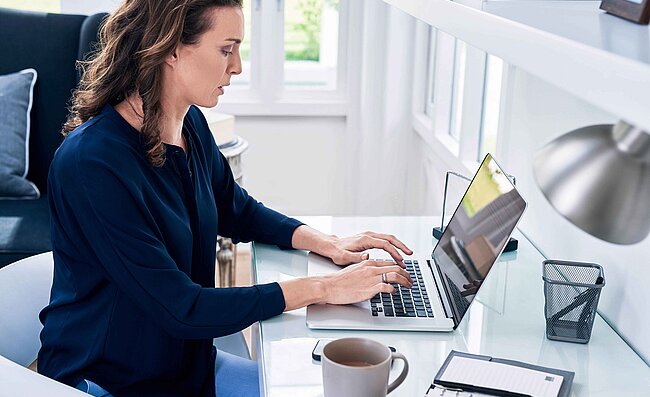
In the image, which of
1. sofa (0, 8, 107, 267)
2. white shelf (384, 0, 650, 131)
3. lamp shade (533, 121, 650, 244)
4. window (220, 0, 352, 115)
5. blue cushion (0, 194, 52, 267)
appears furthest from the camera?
window (220, 0, 352, 115)

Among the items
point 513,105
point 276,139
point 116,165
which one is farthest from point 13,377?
point 276,139

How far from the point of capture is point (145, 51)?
145 centimetres

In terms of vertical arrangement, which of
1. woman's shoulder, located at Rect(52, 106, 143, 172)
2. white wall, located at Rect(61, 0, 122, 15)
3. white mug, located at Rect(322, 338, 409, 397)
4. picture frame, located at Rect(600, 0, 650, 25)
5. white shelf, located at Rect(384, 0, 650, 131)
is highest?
picture frame, located at Rect(600, 0, 650, 25)

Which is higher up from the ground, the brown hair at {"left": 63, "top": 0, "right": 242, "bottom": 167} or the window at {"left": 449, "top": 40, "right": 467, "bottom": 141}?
the brown hair at {"left": 63, "top": 0, "right": 242, "bottom": 167}

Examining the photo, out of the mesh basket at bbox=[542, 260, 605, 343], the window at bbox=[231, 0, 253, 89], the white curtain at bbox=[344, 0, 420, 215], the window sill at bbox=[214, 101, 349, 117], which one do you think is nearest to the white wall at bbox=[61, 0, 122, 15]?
the window at bbox=[231, 0, 253, 89]

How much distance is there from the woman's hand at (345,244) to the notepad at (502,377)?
414 mm

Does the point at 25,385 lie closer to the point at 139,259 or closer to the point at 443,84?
the point at 139,259

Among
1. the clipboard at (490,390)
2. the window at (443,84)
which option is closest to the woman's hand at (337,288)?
the clipboard at (490,390)

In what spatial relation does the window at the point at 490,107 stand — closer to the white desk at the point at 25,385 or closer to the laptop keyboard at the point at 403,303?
the laptop keyboard at the point at 403,303

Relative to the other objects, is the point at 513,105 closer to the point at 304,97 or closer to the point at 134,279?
the point at 134,279

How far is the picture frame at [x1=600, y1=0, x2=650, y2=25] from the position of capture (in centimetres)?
81

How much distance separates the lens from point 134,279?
4.37 feet

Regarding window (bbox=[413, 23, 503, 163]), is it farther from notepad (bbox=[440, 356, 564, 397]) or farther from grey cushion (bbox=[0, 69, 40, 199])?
grey cushion (bbox=[0, 69, 40, 199])

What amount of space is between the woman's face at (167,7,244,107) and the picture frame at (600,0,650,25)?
769 mm
